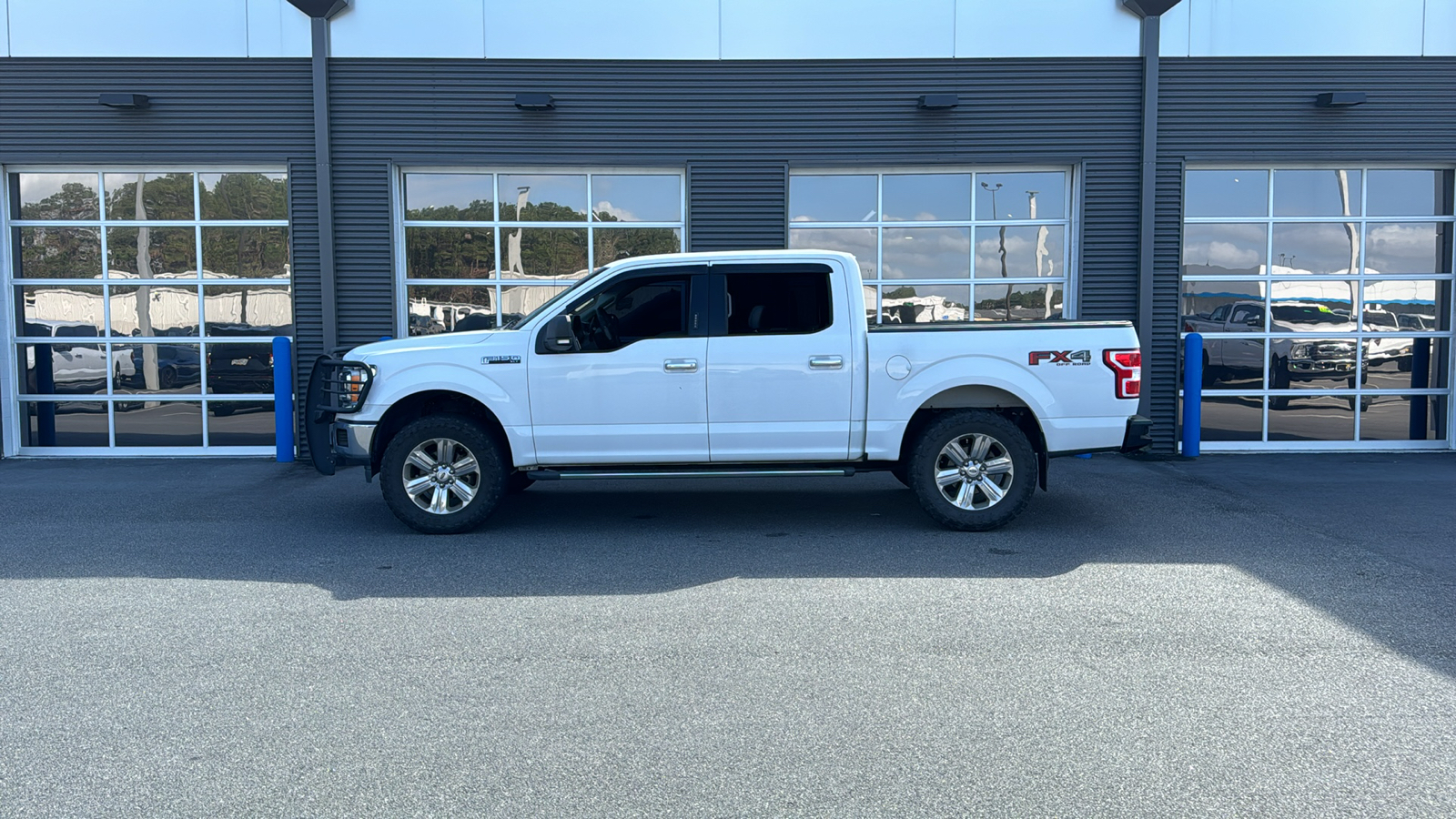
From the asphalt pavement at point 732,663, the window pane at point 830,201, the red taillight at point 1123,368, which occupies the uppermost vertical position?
the window pane at point 830,201

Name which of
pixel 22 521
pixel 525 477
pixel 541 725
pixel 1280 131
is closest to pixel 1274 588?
pixel 541 725

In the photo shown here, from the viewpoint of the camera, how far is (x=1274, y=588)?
6.52 m

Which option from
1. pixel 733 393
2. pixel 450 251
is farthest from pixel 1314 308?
pixel 450 251

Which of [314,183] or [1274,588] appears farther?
[314,183]

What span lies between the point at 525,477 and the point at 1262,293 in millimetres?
8556

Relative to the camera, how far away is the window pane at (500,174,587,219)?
12.6m

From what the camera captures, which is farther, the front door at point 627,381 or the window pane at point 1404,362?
the window pane at point 1404,362

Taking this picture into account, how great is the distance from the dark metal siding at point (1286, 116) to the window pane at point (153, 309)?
1082cm

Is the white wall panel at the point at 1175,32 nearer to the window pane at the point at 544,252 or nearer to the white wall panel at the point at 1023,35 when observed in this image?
the white wall panel at the point at 1023,35

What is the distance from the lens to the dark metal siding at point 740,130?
1231 cm

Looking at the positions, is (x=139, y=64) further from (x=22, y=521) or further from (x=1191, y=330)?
(x=1191, y=330)

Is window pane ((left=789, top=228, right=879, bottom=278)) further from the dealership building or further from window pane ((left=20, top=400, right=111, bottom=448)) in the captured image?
window pane ((left=20, top=400, right=111, bottom=448))

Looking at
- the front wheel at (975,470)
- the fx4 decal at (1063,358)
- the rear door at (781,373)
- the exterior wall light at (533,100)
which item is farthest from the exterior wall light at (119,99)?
the fx4 decal at (1063,358)

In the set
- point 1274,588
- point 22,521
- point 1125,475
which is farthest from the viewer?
point 1125,475
